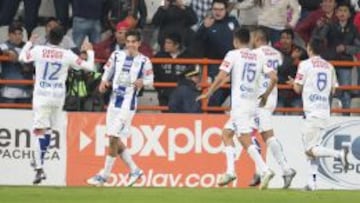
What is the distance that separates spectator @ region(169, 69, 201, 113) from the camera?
80.2ft

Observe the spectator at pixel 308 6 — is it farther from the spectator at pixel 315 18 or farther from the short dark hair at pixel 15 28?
the short dark hair at pixel 15 28

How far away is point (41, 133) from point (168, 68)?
3523mm

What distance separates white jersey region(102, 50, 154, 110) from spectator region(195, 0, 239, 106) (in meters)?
3.14

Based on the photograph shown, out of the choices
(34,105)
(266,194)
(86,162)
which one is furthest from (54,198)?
(86,162)

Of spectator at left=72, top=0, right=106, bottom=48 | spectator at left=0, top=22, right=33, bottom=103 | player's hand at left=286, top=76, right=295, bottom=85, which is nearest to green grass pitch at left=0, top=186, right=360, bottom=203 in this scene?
player's hand at left=286, top=76, right=295, bottom=85

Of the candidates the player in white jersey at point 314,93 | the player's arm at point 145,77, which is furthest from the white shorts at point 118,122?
the player in white jersey at point 314,93

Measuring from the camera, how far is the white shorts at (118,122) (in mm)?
22094

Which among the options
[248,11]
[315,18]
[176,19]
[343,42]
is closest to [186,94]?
[176,19]

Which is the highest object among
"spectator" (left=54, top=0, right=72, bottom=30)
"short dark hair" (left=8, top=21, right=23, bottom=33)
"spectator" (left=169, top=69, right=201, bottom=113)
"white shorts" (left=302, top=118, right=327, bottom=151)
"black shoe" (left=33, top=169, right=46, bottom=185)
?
"spectator" (left=54, top=0, right=72, bottom=30)

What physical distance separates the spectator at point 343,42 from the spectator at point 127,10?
11.1 feet

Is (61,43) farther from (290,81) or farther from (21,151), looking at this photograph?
(290,81)

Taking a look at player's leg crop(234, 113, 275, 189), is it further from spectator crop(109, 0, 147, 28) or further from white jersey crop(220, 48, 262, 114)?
spectator crop(109, 0, 147, 28)

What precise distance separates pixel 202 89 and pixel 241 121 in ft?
12.1

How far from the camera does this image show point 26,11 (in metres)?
25.5
